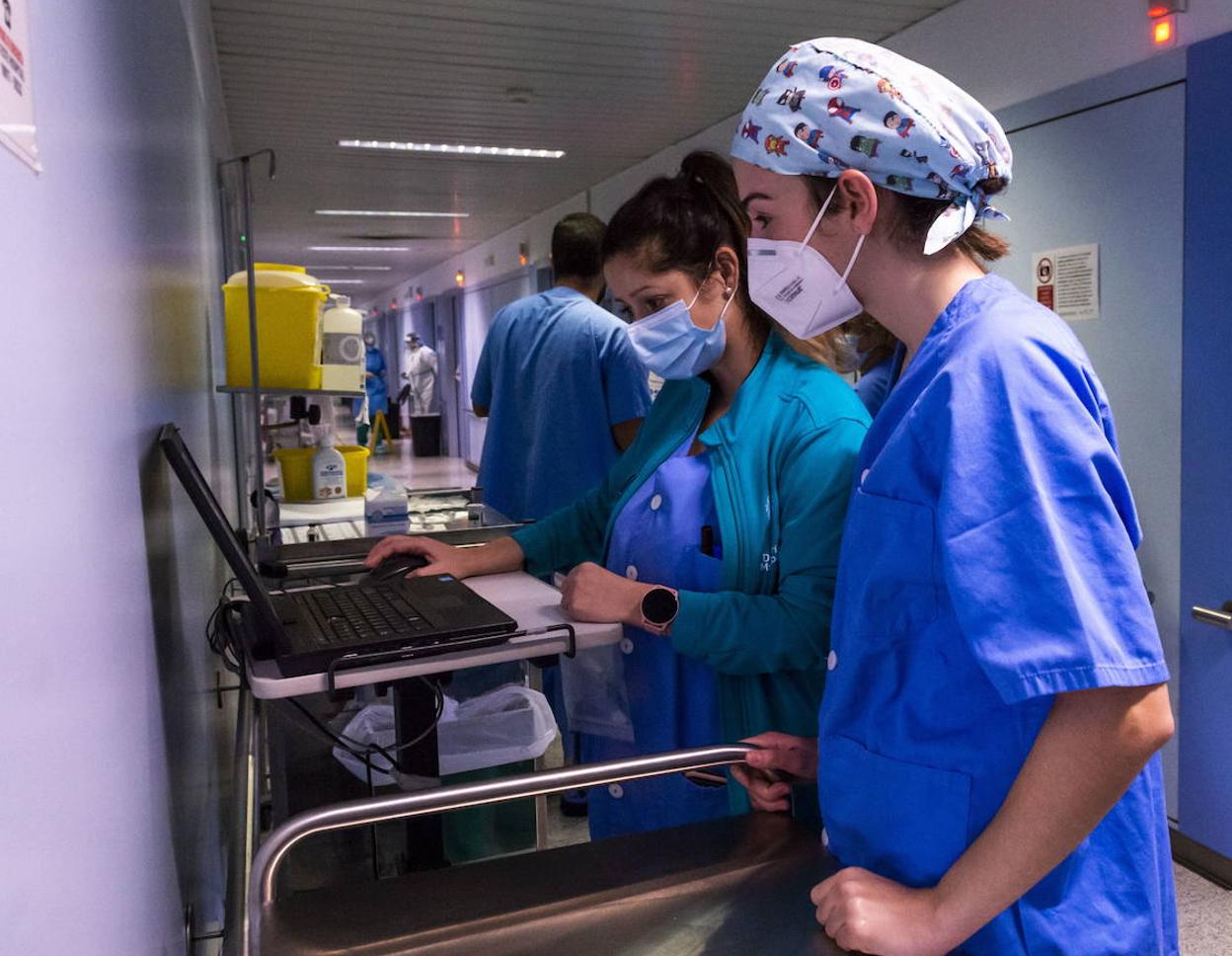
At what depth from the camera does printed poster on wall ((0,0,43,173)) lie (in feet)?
1.77

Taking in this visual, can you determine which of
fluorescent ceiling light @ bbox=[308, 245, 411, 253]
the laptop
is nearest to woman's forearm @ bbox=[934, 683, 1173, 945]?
the laptop

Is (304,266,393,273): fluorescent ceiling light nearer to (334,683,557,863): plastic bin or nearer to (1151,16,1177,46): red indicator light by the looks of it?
(1151,16,1177,46): red indicator light

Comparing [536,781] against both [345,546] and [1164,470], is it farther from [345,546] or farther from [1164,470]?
[1164,470]

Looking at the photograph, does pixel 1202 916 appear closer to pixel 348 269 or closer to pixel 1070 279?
pixel 1070 279

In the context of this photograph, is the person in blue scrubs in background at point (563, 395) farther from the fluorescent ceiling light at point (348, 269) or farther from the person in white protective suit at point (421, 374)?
the fluorescent ceiling light at point (348, 269)

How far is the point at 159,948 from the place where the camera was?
106cm

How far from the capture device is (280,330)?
2223 millimetres

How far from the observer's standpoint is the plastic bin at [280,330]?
2195 millimetres

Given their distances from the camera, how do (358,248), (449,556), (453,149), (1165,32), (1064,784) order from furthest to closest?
(358,248), (453,149), (1165,32), (449,556), (1064,784)

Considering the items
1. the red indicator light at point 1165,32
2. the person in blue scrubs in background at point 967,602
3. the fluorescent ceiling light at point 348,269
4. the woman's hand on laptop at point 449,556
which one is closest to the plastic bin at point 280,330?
the woman's hand on laptop at point 449,556

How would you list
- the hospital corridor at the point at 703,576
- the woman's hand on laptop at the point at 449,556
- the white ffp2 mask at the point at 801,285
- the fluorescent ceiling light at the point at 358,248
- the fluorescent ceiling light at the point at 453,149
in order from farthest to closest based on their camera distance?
1. the fluorescent ceiling light at the point at 358,248
2. the fluorescent ceiling light at the point at 453,149
3. the woman's hand on laptop at the point at 449,556
4. the white ffp2 mask at the point at 801,285
5. the hospital corridor at the point at 703,576

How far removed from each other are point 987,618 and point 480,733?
4.24 feet

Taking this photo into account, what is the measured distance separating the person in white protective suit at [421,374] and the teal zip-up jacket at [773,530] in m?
11.7

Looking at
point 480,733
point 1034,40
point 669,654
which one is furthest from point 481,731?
point 1034,40
